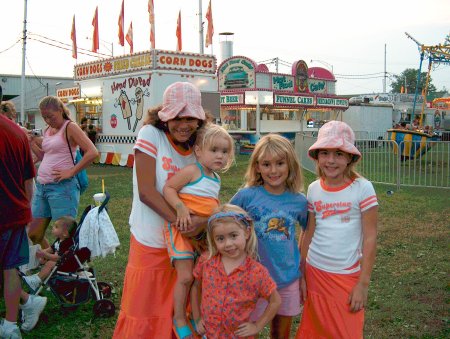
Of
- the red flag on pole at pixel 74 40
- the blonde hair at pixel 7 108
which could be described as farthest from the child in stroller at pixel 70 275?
→ the red flag on pole at pixel 74 40

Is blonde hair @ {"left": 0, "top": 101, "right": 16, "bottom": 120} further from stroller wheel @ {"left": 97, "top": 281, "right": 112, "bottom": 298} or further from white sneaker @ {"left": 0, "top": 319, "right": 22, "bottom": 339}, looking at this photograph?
white sneaker @ {"left": 0, "top": 319, "right": 22, "bottom": 339}

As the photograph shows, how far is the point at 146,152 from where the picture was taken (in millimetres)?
2482

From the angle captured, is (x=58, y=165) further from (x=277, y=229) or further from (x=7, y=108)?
(x=277, y=229)

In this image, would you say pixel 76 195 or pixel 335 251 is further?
pixel 76 195

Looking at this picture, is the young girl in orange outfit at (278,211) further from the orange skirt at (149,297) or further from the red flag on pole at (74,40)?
the red flag on pole at (74,40)

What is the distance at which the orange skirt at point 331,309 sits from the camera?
256 centimetres

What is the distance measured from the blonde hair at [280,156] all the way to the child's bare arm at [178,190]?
1.29ft

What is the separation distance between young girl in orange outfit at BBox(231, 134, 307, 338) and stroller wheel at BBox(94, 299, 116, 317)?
6.60ft

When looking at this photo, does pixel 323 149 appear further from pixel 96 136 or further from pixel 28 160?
pixel 96 136

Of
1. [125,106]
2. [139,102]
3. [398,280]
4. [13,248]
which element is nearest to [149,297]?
[13,248]

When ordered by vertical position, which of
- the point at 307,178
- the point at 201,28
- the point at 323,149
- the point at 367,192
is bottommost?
the point at 307,178

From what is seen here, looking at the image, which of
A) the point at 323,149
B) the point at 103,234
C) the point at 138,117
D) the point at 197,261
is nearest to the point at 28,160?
the point at 103,234

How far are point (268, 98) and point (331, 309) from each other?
22.0 metres

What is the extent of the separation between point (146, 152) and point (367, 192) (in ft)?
3.92
